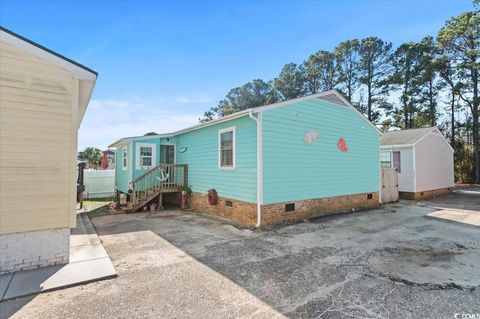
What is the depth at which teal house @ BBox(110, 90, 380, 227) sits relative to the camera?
7605 millimetres

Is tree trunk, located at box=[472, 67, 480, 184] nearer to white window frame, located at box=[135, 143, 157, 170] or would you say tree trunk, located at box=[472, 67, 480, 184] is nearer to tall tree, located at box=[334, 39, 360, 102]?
tall tree, located at box=[334, 39, 360, 102]

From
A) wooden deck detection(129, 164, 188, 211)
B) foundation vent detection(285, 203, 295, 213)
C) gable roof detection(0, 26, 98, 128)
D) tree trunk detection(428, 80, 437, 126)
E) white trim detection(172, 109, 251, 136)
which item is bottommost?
foundation vent detection(285, 203, 295, 213)

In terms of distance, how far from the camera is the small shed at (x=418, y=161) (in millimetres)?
13562

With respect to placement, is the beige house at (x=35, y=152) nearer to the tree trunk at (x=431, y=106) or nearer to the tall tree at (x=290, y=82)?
the tree trunk at (x=431, y=106)

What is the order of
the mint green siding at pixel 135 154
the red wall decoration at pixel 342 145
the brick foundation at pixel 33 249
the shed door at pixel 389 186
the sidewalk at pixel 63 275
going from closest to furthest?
the sidewalk at pixel 63 275, the brick foundation at pixel 33 249, the red wall decoration at pixel 342 145, the mint green siding at pixel 135 154, the shed door at pixel 389 186

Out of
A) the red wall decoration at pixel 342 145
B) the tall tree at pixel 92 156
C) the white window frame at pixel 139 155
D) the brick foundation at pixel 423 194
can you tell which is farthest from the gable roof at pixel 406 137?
the tall tree at pixel 92 156

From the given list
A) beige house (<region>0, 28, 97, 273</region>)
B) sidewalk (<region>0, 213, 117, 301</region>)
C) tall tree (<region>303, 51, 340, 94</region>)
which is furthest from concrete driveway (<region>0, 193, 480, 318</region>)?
tall tree (<region>303, 51, 340, 94</region>)

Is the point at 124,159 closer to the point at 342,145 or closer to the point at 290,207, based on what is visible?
the point at 290,207

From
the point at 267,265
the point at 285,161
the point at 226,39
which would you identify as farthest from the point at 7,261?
the point at 226,39

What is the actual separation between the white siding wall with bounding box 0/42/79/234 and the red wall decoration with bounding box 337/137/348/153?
8.48 meters

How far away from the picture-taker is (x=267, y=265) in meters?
4.54

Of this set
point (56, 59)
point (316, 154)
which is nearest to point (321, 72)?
point (316, 154)

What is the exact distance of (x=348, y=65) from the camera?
92.3 feet

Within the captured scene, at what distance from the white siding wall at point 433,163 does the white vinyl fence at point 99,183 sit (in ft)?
59.5
